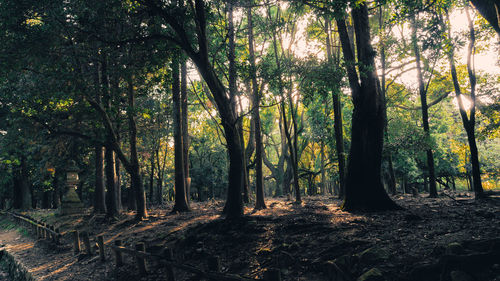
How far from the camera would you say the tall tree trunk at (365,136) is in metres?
10.7

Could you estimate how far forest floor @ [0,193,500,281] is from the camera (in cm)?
483

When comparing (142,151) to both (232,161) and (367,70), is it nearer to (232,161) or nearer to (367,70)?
(232,161)

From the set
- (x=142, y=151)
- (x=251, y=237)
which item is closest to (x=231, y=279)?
(x=251, y=237)

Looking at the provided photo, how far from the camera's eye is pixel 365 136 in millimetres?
10859

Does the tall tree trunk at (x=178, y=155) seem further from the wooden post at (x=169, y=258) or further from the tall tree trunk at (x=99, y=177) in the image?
the wooden post at (x=169, y=258)

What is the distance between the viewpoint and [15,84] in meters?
13.8

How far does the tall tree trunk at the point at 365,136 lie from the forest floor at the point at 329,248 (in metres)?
0.94

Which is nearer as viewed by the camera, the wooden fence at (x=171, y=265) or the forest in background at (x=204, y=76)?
the wooden fence at (x=171, y=265)

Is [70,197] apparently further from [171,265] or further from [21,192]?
[171,265]

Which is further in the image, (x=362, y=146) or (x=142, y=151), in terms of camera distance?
(x=142, y=151)

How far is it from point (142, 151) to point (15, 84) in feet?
39.7

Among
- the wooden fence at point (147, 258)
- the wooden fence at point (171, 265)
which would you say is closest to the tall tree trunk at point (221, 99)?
the wooden fence at point (147, 258)

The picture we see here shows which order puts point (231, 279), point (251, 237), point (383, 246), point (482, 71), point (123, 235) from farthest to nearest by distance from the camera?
point (482, 71) → point (123, 235) → point (251, 237) → point (383, 246) → point (231, 279)

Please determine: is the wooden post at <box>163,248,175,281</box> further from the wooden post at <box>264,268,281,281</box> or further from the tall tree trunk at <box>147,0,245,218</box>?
the tall tree trunk at <box>147,0,245,218</box>
